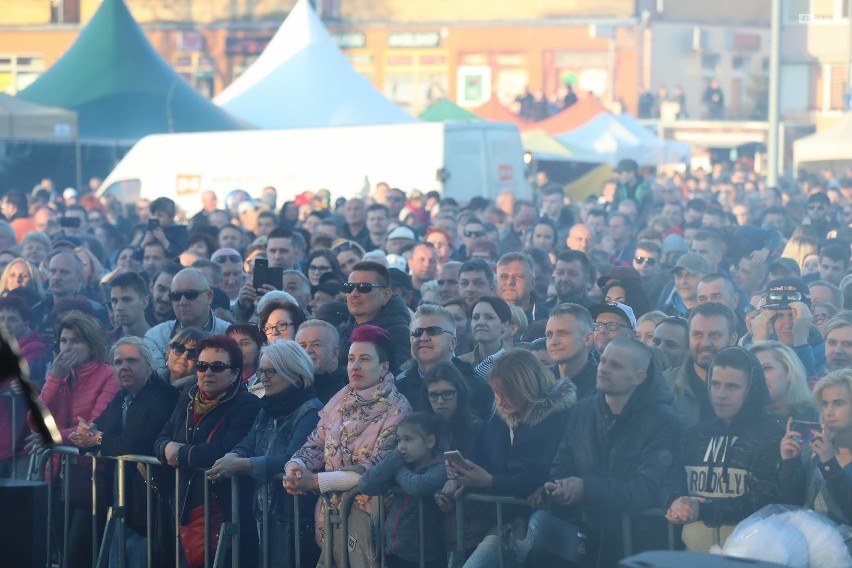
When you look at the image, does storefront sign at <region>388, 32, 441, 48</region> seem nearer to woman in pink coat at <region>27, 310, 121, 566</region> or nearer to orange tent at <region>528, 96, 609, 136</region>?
orange tent at <region>528, 96, 609, 136</region>

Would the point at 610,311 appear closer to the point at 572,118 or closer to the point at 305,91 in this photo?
the point at 305,91

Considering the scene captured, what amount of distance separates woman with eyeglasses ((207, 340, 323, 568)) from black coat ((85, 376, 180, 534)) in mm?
701

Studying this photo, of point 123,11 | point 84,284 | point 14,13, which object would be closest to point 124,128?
point 123,11

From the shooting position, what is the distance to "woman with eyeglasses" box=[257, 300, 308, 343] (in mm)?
9141

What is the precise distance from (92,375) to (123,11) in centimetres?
2249

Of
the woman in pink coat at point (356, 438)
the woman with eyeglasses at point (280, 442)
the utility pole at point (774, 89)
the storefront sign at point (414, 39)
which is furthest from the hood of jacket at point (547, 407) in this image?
the storefront sign at point (414, 39)

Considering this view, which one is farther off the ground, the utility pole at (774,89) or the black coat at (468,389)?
the utility pole at (774,89)

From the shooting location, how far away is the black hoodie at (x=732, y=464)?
613 cm

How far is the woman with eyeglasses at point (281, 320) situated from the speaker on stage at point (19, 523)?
3.96 meters

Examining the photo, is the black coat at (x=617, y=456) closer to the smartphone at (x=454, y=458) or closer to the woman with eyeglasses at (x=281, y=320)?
the smartphone at (x=454, y=458)

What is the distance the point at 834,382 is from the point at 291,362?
2724 mm

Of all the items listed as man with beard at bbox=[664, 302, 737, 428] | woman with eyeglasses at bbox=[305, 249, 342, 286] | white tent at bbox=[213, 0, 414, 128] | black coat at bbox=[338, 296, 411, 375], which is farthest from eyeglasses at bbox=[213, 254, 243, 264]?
white tent at bbox=[213, 0, 414, 128]

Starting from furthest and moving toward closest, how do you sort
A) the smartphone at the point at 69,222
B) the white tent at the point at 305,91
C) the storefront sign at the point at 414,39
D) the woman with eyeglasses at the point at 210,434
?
the storefront sign at the point at 414,39, the white tent at the point at 305,91, the smartphone at the point at 69,222, the woman with eyeglasses at the point at 210,434

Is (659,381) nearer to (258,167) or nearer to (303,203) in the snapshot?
(303,203)
